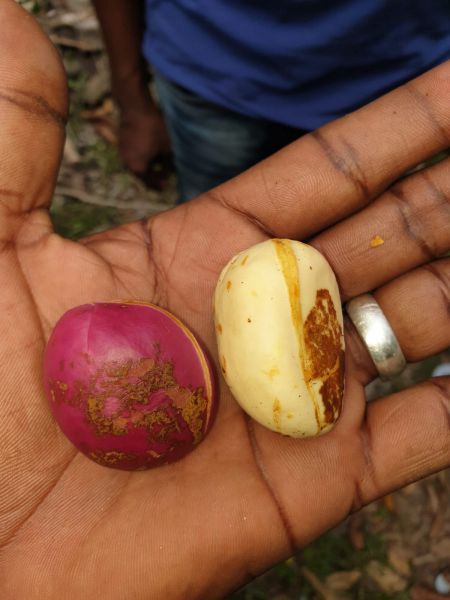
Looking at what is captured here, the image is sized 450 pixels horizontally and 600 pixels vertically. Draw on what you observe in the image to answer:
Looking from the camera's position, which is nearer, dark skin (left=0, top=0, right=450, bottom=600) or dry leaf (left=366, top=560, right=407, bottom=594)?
dark skin (left=0, top=0, right=450, bottom=600)

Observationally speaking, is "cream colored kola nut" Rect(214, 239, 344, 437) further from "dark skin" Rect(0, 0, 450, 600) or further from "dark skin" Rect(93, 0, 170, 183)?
"dark skin" Rect(93, 0, 170, 183)

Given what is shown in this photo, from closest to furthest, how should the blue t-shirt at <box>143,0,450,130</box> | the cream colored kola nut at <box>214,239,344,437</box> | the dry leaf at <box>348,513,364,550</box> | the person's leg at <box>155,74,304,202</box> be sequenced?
1. the cream colored kola nut at <box>214,239,344,437</box>
2. the blue t-shirt at <box>143,0,450,130</box>
3. the person's leg at <box>155,74,304,202</box>
4. the dry leaf at <box>348,513,364,550</box>

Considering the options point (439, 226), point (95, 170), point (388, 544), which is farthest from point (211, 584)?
point (95, 170)

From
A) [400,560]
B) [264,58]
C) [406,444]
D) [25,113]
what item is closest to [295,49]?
[264,58]

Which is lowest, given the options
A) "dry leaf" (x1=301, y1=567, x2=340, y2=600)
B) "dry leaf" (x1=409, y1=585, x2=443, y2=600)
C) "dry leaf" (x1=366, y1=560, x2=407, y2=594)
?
"dry leaf" (x1=301, y1=567, x2=340, y2=600)

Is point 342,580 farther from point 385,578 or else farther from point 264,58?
point 264,58

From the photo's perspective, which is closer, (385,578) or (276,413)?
(276,413)

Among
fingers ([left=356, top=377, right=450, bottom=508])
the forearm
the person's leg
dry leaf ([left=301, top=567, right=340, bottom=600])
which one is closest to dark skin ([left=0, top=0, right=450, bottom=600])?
fingers ([left=356, top=377, right=450, bottom=508])
